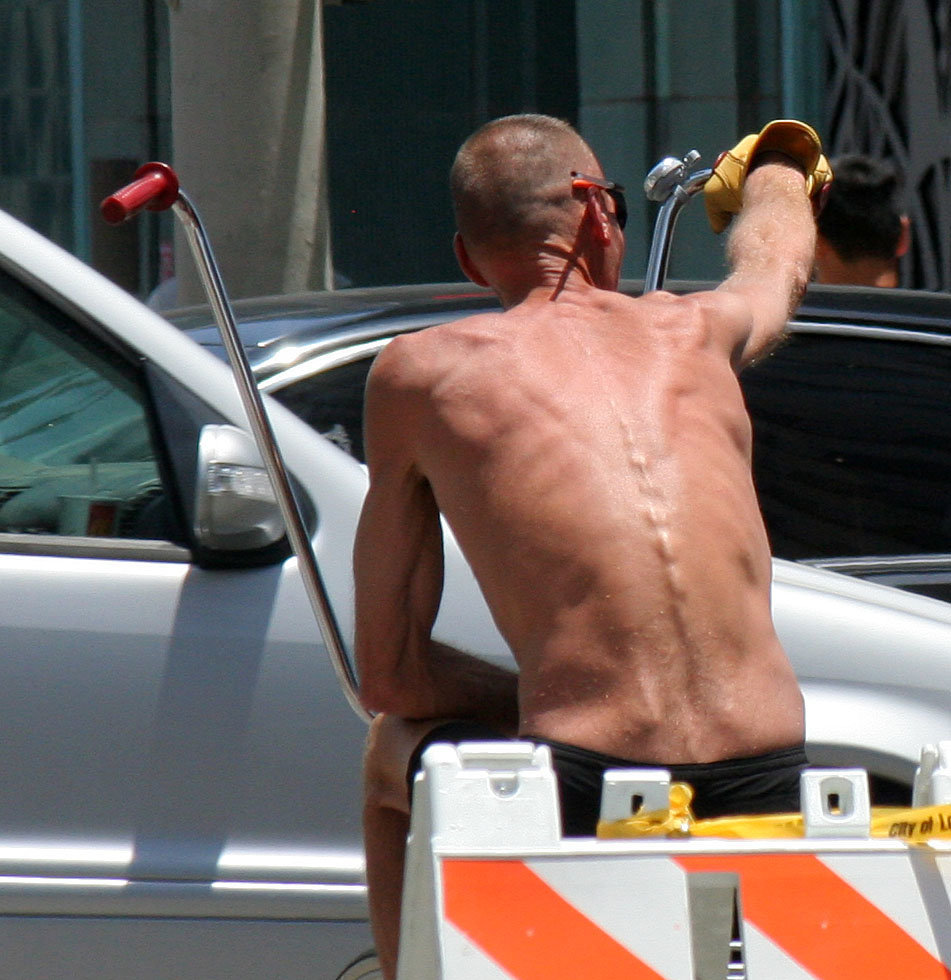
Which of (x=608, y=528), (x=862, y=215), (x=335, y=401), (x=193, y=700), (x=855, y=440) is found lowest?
(x=193, y=700)

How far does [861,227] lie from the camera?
5.50m

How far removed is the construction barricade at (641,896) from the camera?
186 centimetres

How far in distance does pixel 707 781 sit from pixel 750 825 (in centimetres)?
24

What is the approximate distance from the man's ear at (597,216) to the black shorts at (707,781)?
2.25 feet

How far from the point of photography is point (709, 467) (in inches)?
93.1

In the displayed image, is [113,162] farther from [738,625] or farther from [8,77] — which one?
[738,625]

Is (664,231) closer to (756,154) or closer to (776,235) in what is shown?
(756,154)

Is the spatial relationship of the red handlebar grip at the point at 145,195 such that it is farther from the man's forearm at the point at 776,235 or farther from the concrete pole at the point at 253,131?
the concrete pole at the point at 253,131

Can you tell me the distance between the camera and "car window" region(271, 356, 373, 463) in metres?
3.92

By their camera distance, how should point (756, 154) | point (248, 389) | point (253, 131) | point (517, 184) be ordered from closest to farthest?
point (517, 184) → point (248, 389) → point (756, 154) → point (253, 131)

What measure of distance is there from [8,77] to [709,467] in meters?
11.6

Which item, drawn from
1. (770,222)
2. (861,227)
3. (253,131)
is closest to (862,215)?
(861,227)

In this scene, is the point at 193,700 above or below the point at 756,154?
below

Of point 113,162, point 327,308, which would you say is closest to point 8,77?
point 113,162
